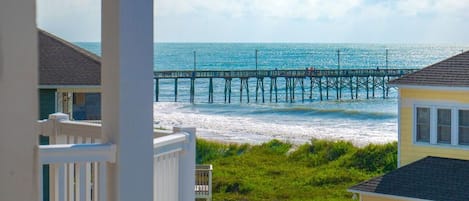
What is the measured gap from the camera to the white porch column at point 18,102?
29 cm

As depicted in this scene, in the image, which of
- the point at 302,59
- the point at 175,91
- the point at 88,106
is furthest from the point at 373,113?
the point at 88,106

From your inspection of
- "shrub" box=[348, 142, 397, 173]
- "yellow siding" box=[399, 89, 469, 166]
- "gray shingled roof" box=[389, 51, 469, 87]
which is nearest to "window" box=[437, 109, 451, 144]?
"yellow siding" box=[399, 89, 469, 166]

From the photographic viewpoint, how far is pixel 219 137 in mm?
25031

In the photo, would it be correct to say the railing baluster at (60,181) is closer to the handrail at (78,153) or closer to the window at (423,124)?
the handrail at (78,153)

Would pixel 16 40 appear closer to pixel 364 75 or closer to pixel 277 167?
pixel 277 167

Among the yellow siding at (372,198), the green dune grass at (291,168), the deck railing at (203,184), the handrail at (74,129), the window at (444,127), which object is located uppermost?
the handrail at (74,129)

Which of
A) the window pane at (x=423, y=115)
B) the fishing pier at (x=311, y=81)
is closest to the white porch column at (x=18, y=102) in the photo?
the window pane at (x=423, y=115)

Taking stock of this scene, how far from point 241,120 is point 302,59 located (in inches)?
835

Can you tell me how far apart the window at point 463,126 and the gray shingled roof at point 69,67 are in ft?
14.3

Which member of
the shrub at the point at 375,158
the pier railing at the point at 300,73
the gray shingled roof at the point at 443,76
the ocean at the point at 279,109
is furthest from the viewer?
the pier railing at the point at 300,73

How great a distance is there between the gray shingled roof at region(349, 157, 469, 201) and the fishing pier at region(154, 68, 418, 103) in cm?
2613

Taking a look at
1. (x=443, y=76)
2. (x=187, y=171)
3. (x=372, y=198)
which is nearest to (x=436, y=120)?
(x=443, y=76)

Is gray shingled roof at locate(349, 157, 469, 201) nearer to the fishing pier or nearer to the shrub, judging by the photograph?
the shrub

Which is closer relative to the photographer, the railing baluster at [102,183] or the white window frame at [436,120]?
the railing baluster at [102,183]
